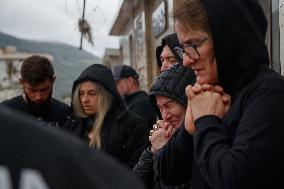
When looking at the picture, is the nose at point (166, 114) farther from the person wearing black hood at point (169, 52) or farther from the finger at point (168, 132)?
the person wearing black hood at point (169, 52)

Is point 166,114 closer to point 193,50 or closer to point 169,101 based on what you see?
point 169,101

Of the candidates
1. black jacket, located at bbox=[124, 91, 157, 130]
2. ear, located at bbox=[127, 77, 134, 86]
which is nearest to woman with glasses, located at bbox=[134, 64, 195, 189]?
black jacket, located at bbox=[124, 91, 157, 130]

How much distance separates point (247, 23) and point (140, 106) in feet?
10.2

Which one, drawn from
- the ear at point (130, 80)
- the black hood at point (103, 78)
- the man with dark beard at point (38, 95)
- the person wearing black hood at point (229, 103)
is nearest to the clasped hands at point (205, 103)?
the person wearing black hood at point (229, 103)

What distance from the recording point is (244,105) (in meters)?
1.82

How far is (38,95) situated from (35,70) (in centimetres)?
19

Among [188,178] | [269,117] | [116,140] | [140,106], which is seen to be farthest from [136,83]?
[269,117]

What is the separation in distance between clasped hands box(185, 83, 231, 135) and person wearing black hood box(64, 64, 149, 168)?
139cm

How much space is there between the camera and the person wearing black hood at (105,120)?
3340 mm

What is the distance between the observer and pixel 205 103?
1900 millimetres

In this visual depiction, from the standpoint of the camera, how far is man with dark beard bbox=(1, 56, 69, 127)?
3.98 metres

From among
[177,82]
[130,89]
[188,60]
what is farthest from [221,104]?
[130,89]

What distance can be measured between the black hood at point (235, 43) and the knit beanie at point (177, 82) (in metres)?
0.47

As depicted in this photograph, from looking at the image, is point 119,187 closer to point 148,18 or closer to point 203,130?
point 203,130
